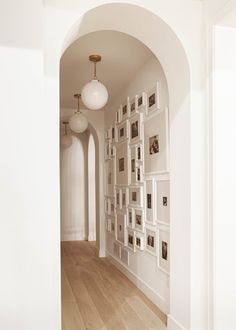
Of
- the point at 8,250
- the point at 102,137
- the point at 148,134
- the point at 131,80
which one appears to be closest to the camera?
the point at 8,250

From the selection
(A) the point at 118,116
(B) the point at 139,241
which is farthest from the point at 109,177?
(B) the point at 139,241

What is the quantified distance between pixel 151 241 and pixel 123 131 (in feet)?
5.41

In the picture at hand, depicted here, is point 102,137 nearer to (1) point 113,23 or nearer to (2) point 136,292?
(2) point 136,292

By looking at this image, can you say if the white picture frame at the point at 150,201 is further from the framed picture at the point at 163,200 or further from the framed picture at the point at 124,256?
the framed picture at the point at 124,256

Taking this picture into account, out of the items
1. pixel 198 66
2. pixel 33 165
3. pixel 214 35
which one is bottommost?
pixel 33 165

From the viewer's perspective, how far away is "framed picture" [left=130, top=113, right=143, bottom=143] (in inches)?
144

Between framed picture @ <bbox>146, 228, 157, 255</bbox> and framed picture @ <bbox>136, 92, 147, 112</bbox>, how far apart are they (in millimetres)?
1304

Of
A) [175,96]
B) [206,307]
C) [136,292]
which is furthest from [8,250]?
→ [136,292]

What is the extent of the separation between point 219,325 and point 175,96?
65.7 inches

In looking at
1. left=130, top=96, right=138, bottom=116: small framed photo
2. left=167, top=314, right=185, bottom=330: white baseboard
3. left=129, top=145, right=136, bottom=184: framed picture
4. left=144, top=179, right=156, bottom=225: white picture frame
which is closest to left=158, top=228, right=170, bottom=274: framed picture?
left=144, top=179, right=156, bottom=225: white picture frame

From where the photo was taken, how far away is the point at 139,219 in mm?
3738

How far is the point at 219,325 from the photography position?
2236 millimetres

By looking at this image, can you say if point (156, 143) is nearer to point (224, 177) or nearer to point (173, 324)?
point (224, 177)

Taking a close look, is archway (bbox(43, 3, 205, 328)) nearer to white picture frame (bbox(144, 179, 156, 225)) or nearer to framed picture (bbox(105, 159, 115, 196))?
white picture frame (bbox(144, 179, 156, 225))
